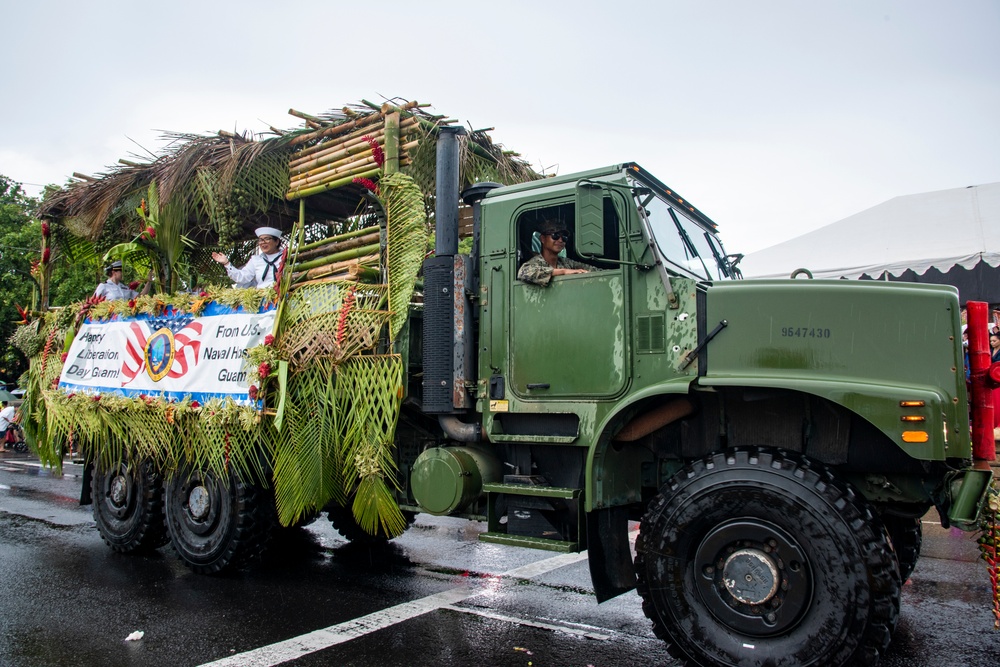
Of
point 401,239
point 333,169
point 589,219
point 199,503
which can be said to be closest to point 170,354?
point 199,503

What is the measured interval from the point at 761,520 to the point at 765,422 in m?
0.70

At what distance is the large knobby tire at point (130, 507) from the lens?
23.5ft

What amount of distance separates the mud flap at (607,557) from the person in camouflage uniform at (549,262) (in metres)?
1.61

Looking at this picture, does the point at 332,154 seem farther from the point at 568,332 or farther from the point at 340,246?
the point at 568,332

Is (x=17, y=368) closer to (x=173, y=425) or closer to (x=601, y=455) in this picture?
(x=173, y=425)

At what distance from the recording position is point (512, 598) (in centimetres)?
586

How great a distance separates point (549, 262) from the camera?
214 inches

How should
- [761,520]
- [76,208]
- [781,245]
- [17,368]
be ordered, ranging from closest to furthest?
[761,520] < [76,208] < [781,245] < [17,368]

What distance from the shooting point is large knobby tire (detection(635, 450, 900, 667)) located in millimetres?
3766

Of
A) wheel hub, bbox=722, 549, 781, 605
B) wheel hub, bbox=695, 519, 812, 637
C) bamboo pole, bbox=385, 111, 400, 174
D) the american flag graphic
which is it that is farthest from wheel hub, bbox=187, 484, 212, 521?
wheel hub, bbox=722, 549, 781, 605

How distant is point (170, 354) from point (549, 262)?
3858mm

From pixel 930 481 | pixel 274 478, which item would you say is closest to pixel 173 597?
pixel 274 478

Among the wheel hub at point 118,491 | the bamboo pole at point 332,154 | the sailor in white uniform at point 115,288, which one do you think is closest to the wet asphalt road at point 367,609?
the wheel hub at point 118,491

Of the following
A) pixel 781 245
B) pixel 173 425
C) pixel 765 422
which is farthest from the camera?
pixel 781 245
